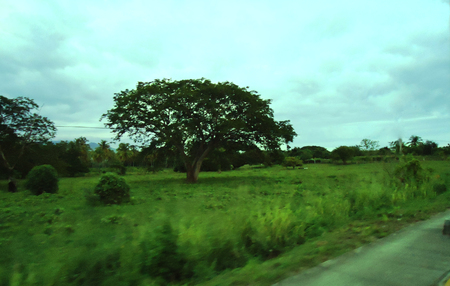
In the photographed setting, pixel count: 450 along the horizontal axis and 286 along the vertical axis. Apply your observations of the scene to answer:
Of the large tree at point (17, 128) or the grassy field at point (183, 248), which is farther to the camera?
the large tree at point (17, 128)

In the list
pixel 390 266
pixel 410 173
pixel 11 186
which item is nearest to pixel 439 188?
pixel 410 173

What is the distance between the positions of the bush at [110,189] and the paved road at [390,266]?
10.2 m

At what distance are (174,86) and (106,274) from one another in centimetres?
2504

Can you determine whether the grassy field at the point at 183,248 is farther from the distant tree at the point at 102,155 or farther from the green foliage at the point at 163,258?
the distant tree at the point at 102,155

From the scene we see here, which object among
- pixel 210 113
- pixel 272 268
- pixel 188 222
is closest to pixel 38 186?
pixel 210 113

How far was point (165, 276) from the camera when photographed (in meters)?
4.25

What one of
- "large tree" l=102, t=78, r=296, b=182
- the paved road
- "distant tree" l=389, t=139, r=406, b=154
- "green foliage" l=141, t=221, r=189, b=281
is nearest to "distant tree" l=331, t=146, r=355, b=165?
Answer: "large tree" l=102, t=78, r=296, b=182

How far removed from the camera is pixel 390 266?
13.8 ft

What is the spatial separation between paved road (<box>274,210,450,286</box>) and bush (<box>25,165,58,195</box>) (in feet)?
59.2

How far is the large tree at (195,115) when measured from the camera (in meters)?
26.0

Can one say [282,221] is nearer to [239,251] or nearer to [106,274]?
[239,251]

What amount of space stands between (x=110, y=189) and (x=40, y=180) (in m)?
7.93

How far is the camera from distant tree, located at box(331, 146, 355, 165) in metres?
65.6

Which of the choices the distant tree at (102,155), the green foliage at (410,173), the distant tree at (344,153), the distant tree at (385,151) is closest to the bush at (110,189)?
the green foliage at (410,173)
